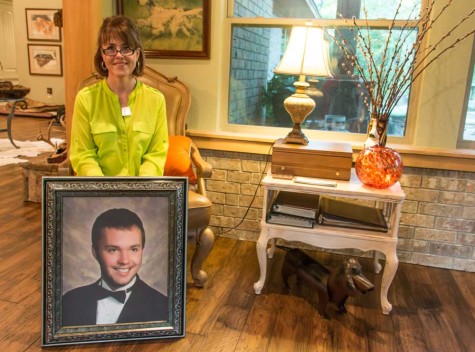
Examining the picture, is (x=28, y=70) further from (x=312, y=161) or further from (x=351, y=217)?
(x=351, y=217)

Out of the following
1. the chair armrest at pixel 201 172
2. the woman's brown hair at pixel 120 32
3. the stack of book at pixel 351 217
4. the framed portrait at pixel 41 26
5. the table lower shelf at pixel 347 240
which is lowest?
the table lower shelf at pixel 347 240

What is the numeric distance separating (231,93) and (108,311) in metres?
1.68

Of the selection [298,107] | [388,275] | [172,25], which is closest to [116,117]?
[298,107]

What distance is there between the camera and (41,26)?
8.45 metres

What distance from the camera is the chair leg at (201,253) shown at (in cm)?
232

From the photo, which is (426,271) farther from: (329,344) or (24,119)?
(24,119)

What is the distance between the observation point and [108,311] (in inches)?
73.0

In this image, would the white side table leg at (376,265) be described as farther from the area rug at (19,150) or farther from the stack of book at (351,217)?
the area rug at (19,150)

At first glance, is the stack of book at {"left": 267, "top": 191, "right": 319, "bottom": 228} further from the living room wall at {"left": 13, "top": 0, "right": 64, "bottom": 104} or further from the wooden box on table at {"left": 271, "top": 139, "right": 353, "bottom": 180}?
the living room wall at {"left": 13, "top": 0, "right": 64, "bottom": 104}

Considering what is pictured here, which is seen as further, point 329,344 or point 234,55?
point 234,55

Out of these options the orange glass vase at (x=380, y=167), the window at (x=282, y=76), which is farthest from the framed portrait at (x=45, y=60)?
the orange glass vase at (x=380, y=167)

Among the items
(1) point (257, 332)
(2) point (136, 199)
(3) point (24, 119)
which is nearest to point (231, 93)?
(2) point (136, 199)

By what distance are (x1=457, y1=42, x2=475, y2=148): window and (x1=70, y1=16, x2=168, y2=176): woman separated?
184 cm

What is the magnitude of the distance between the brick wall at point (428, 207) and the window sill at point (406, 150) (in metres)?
0.05
